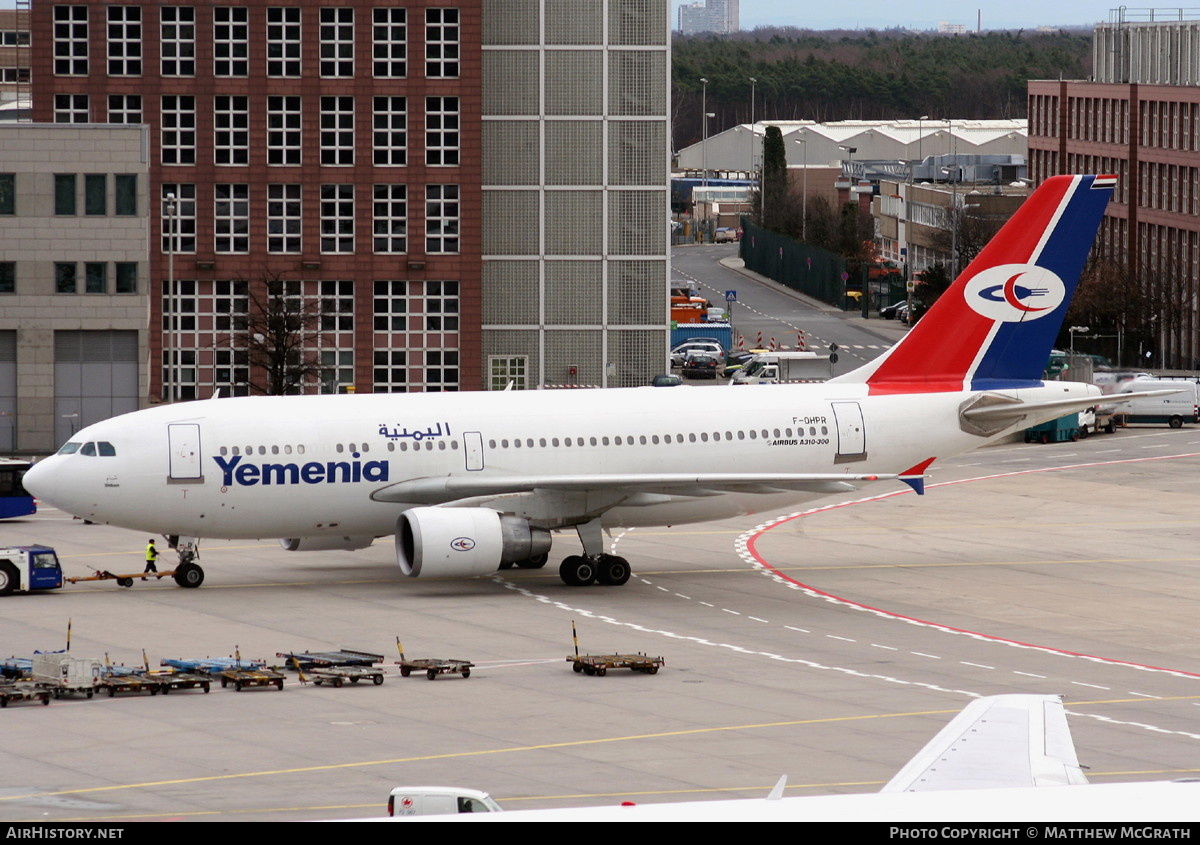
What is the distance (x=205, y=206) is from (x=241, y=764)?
216ft

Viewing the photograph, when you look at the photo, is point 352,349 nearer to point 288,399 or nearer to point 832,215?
point 288,399

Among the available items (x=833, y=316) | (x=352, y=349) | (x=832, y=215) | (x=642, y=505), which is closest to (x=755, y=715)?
(x=642, y=505)

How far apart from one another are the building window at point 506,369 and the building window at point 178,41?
21424 millimetres

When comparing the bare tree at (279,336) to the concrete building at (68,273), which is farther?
the bare tree at (279,336)

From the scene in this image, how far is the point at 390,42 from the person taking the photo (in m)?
89.9

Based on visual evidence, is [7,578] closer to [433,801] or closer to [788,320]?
[433,801]

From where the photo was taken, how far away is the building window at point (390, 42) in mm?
89812

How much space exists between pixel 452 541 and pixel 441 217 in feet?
163

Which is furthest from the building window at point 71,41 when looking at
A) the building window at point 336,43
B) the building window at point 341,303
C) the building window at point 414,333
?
the building window at point 414,333

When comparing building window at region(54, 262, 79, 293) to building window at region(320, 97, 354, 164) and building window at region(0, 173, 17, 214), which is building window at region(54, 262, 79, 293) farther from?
building window at region(320, 97, 354, 164)

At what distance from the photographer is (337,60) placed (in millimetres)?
89750

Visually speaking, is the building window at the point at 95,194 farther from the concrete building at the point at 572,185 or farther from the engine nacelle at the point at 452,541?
the engine nacelle at the point at 452,541

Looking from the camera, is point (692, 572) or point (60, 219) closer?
point (692, 572)

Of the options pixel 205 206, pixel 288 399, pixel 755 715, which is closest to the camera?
pixel 755 715
